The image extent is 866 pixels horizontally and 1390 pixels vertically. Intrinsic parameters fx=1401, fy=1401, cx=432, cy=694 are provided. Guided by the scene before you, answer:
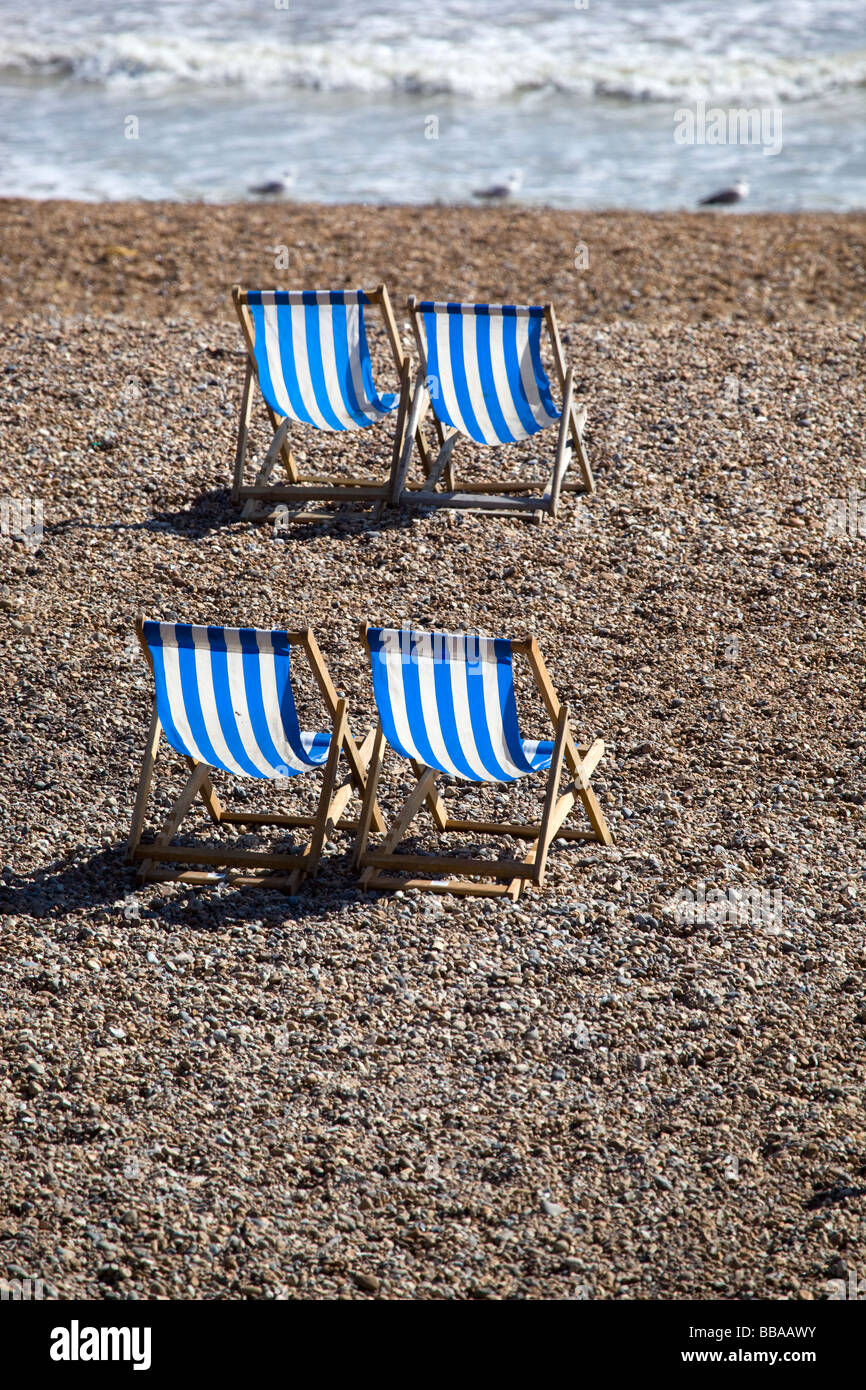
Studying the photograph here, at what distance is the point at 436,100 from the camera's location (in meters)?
16.5

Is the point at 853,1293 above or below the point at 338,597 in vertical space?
below

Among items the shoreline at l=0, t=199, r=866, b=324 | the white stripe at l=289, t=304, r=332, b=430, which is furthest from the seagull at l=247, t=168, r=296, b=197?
the white stripe at l=289, t=304, r=332, b=430

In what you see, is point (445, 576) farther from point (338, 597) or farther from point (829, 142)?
point (829, 142)

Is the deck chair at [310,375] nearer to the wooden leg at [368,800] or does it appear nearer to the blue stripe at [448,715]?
the wooden leg at [368,800]

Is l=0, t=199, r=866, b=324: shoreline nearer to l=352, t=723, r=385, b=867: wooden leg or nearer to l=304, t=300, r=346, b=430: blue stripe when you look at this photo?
l=304, t=300, r=346, b=430: blue stripe

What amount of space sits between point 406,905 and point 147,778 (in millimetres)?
982

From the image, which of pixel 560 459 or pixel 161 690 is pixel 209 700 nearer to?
pixel 161 690

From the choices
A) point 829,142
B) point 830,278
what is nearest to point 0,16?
point 829,142

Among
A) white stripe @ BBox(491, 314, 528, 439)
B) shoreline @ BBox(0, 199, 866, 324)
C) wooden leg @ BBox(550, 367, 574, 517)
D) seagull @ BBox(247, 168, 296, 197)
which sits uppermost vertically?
seagull @ BBox(247, 168, 296, 197)

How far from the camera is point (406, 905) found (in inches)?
180

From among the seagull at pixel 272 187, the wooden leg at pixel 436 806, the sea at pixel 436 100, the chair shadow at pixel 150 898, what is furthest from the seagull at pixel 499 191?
the chair shadow at pixel 150 898

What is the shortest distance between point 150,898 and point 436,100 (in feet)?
46.4

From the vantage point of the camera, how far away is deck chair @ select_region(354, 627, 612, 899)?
4477mm

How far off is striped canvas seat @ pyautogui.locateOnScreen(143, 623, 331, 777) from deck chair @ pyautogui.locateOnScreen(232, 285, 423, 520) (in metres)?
2.32
